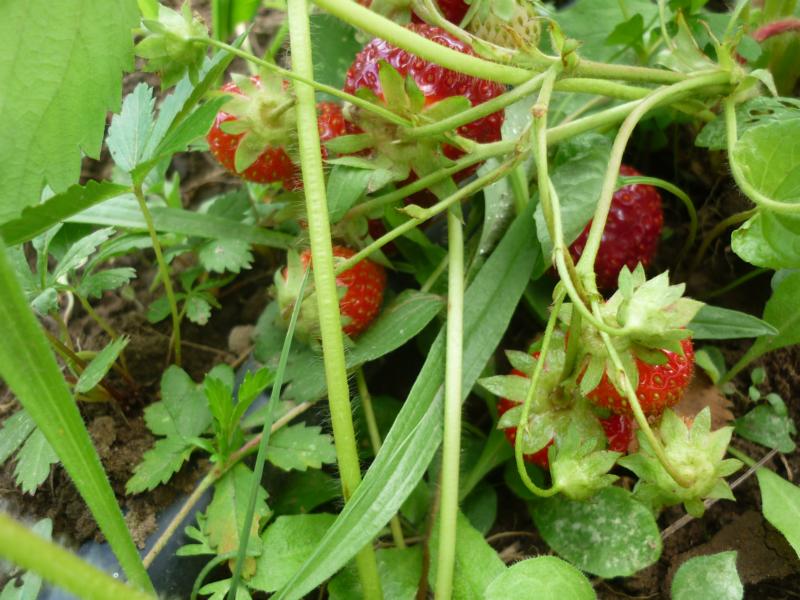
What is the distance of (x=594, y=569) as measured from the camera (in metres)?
0.71

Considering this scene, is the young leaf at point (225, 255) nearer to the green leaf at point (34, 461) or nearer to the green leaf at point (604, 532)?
the green leaf at point (34, 461)

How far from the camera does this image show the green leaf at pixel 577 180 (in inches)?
29.3

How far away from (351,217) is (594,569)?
42 centimetres

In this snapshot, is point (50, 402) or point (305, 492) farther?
point (305, 492)

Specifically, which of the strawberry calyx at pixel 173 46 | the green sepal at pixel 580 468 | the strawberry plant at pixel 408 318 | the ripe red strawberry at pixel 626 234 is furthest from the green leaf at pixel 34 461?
the ripe red strawberry at pixel 626 234

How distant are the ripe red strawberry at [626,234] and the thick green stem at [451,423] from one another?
171 millimetres

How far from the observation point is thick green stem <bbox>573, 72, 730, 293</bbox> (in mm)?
614

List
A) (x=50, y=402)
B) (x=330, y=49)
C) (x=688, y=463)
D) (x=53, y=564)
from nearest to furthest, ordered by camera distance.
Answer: (x=53, y=564) < (x=50, y=402) < (x=688, y=463) < (x=330, y=49)

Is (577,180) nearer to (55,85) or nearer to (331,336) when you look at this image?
(331,336)

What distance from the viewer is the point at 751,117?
0.79 metres

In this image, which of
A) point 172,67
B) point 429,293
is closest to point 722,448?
point 429,293

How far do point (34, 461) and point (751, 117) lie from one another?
0.80m

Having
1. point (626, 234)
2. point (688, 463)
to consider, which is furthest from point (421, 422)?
point (626, 234)

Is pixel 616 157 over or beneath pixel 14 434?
over
